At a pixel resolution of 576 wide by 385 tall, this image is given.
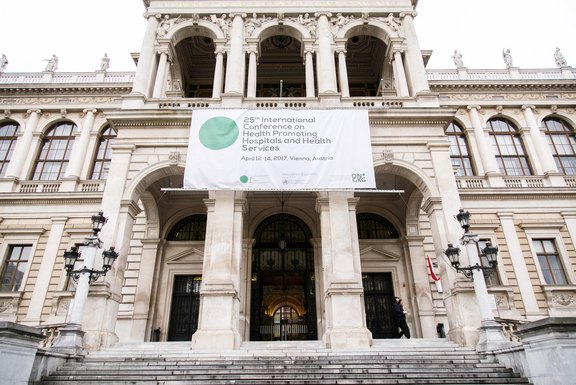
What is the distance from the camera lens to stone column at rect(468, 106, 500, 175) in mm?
20031

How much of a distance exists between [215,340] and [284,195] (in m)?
7.92

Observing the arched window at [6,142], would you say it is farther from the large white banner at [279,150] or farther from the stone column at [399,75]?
the stone column at [399,75]

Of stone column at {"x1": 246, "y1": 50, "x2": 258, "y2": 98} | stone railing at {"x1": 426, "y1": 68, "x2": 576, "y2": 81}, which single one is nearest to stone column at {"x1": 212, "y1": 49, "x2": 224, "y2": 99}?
stone column at {"x1": 246, "y1": 50, "x2": 258, "y2": 98}

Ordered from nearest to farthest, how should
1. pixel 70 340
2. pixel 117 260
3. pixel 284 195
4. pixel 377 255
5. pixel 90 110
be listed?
pixel 70 340
pixel 117 260
pixel 377 255
pixel 284 195
pixel 90 110

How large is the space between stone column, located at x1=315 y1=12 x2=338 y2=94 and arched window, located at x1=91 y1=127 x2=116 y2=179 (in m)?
12.2

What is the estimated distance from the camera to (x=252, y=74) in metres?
16.2

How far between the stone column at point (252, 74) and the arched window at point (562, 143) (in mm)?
17345

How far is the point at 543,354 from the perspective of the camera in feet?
23.7

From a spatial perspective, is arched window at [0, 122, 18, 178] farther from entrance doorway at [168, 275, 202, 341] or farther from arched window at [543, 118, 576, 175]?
arched window at [543, 118, 576, 175]

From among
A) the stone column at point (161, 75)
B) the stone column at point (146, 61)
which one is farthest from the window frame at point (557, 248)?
the stone column at point (146, 61)

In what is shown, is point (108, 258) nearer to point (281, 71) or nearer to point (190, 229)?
point (190, 229)

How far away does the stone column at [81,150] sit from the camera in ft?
65.4

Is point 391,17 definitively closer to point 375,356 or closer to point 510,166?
point 510,166

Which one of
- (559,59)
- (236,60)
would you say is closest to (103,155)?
(236,60)
